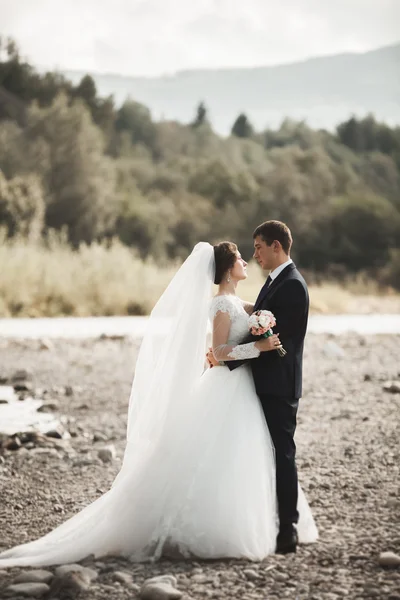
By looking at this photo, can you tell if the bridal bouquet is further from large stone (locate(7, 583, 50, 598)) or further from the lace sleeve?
large stone (locate(7, 583, 50, 598))

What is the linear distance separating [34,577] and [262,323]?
1.76 meters

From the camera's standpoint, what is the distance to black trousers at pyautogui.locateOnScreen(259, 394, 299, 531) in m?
4.91

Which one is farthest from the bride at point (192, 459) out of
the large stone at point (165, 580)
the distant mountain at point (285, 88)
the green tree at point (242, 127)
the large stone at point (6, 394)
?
the distant mountain at point (285, 88)

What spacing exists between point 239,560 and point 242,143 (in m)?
57.5

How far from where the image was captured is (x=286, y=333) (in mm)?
4914

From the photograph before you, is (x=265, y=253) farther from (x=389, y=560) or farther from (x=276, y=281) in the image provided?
(x=389, y=560)

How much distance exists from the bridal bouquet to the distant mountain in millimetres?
67731

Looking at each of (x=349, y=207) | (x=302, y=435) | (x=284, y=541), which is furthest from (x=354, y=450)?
(x=349, y=207)

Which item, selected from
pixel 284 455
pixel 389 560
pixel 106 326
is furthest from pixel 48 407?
pixel 106 326

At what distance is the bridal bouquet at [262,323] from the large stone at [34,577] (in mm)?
1646

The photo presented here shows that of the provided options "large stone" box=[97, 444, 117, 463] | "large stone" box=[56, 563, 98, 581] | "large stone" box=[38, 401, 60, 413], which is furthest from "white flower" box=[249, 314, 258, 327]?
"large stone" box=[38, 401, 60, 413]

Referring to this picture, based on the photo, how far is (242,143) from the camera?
60938 millimetres

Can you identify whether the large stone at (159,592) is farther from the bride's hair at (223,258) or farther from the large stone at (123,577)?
the bride's hair at (223,258)

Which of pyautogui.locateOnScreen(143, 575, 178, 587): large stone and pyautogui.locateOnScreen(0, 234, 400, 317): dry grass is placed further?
pyautogui.locateOnScreen(0, 234, 400, 317): dry grass
